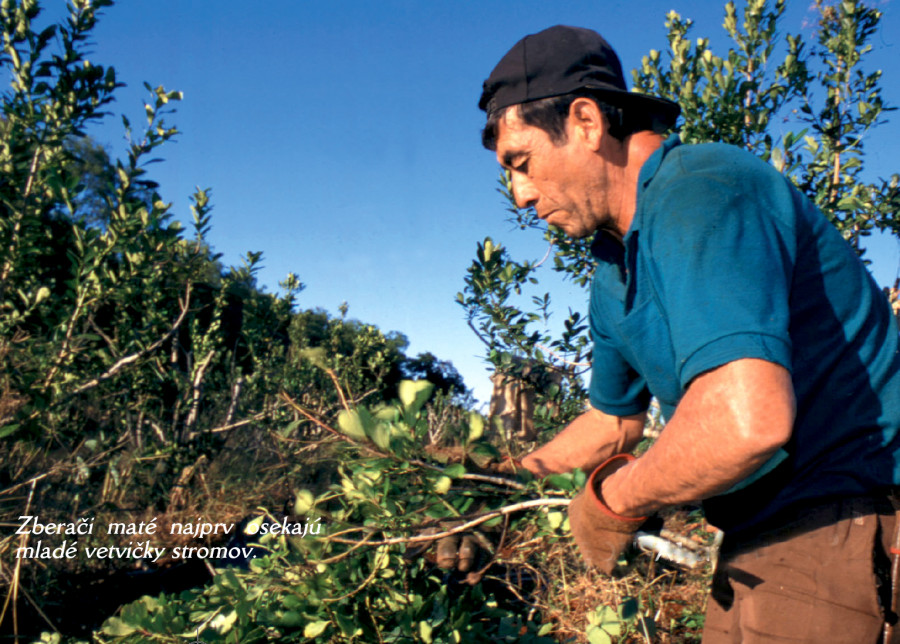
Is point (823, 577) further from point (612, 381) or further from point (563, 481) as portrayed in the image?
point (612, 381)

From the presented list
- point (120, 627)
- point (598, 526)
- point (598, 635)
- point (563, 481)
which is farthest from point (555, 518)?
point (120, 627)

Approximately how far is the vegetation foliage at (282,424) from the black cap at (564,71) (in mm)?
724

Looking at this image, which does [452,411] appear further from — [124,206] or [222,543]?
[124,206]

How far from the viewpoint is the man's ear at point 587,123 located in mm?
1358

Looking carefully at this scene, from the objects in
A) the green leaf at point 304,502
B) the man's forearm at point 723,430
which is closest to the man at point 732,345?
the man's forearm at point 723,430

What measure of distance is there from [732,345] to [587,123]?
2.22ft

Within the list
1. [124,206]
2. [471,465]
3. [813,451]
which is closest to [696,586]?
[471,465]

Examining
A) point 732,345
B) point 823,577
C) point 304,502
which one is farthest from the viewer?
point 304,502

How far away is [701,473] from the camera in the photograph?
37.7 inches

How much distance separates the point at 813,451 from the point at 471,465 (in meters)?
0.87

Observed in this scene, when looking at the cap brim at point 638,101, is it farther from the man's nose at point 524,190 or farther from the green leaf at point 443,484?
the green leaf at point 443,484

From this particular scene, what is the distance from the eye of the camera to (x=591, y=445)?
1857 mm

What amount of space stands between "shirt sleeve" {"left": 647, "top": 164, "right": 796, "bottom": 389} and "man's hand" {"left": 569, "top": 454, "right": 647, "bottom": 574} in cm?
37

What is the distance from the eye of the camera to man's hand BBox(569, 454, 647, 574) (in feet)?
4.00
